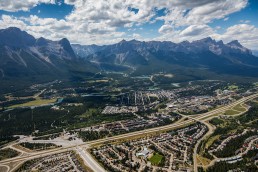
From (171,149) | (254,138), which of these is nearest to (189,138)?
(171,149)

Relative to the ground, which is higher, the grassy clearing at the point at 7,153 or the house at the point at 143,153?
the house at the point at 143,153

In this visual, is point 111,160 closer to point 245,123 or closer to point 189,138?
point 189,138

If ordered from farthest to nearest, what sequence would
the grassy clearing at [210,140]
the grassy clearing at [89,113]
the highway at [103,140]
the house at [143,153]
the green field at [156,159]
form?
the grassy clearing at [89,113] → the grassy clearing at [210,140] → the house at [143,153] → the highway at [103,140] → the green field at [156,159]

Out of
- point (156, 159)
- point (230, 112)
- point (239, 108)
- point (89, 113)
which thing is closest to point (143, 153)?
point (156, 159)

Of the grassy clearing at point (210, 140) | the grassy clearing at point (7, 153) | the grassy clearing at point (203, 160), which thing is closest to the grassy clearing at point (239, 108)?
the grassy clearing at point (210, 140)


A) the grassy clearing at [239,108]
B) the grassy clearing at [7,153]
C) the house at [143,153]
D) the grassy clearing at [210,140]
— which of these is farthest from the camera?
the grassy clearing at [239,108]

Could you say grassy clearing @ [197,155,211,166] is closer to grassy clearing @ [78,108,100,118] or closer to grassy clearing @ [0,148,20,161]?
grassy clearing @ [0,148,20,161]

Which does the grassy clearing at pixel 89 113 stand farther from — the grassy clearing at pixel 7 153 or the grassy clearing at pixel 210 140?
the grassy clearing at pixel 210 140

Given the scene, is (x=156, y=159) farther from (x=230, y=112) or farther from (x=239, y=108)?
(x=239, y=108)

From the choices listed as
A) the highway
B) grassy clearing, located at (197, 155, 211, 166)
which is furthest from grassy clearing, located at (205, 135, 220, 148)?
the highway
